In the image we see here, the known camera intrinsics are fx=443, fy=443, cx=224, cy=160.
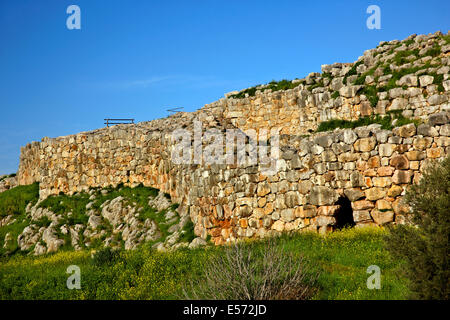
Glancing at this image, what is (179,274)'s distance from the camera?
37.2 ft

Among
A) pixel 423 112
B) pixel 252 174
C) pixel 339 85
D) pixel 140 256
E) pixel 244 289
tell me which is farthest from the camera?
pixel 339 85

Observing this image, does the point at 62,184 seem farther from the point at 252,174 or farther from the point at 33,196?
the point at 252,174

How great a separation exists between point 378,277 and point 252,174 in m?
6.55

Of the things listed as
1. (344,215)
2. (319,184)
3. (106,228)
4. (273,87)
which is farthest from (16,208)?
(344,215)

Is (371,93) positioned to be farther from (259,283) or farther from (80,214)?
(80,214)

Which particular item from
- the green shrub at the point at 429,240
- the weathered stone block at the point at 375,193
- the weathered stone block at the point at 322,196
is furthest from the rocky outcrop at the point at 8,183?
the green shrub at the point at 429,240

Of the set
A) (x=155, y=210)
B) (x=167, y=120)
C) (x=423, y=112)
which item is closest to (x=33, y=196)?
(x=167, y=120)

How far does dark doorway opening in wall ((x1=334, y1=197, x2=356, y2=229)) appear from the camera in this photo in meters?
13.3

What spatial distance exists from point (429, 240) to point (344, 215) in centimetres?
666

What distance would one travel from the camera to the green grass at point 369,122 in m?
18.4

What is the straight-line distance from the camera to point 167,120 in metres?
28.6

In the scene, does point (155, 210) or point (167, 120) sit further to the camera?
point (167, 120)

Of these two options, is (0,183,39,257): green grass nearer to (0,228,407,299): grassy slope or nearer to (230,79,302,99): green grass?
(0,228,407,299): grassy slope

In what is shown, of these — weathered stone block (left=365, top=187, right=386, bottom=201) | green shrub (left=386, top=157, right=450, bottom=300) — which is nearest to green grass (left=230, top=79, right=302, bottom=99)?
weathered stone block (left=365, top=187, right=386, bottom=201)
